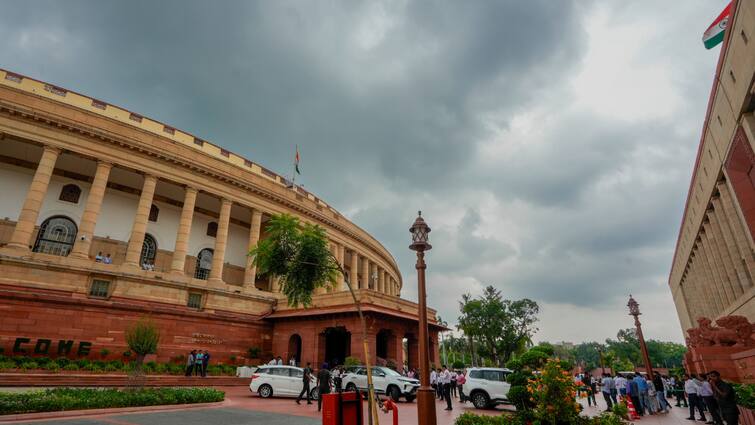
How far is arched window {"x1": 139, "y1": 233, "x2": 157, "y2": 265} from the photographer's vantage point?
2817 cm

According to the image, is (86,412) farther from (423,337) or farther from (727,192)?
(727,192)

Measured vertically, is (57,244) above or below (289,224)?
above

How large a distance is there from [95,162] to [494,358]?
46.1m

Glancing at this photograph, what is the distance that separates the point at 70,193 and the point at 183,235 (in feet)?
26.7

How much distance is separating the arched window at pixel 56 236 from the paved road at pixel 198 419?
63.9 ft

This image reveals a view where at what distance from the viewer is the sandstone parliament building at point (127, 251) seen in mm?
20094

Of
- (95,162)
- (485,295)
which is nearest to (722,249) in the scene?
(485,295)

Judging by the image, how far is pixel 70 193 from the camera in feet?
86.6

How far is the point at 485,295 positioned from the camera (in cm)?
4997

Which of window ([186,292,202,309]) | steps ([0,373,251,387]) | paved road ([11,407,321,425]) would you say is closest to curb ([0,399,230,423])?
paved road ([11,407,321,425])

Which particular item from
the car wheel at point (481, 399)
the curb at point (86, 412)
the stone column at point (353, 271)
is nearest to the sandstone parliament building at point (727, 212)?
the car wheel at point (481, 399)

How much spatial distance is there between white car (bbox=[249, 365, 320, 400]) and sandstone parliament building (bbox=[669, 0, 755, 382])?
16740 mm

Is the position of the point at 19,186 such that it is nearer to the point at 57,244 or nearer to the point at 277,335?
the point at 57,244

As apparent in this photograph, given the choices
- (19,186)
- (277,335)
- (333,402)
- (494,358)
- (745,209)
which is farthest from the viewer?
(494,358)
